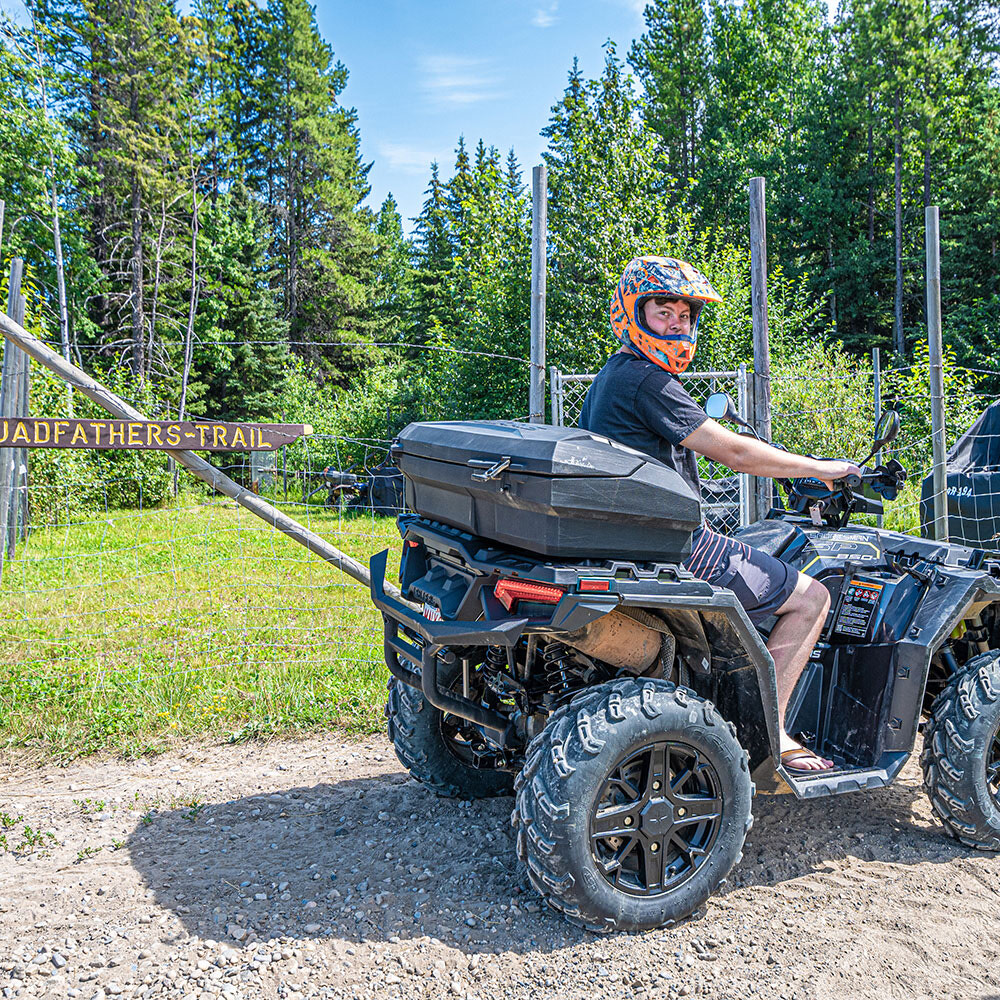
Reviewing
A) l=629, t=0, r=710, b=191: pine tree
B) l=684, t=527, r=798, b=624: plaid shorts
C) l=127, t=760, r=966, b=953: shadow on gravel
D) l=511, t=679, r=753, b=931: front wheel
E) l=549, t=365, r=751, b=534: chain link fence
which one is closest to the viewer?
l=511, t=679, r=753, b=931: front wheel

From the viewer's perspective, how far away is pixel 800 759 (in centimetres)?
328

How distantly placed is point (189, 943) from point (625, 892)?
140cm

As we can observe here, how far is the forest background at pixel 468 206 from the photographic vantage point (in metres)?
16.5

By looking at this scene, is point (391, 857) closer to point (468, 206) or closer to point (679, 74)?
point (468, 206)

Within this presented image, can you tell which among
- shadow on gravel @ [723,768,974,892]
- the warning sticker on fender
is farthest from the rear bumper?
the warning sticker on fender

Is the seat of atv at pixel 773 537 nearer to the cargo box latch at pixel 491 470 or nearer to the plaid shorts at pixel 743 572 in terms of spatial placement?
the plaid shorts at pixel 743 572

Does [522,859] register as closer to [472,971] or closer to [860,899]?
[472,971]

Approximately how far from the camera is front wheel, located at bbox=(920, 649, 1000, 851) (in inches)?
131

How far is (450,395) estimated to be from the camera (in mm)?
19141

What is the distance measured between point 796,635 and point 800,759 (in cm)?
47

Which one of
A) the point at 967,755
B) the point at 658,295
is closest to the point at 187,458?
the point at 658,295

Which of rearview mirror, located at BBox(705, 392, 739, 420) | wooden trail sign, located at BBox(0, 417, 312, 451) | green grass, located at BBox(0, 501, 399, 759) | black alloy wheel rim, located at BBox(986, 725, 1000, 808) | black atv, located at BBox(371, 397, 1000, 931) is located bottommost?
green grass, located at BBox(0, 501, 399, 759)

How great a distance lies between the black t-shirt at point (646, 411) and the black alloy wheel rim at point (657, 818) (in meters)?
0.92

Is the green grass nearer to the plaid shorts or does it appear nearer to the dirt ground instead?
the dirt ground
